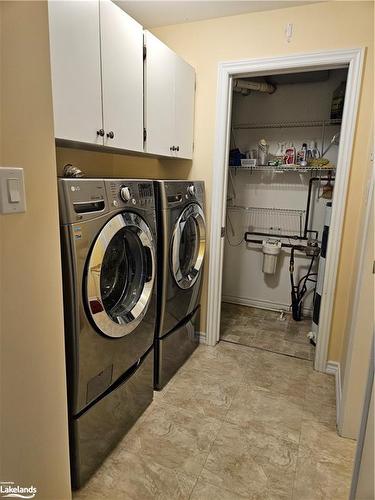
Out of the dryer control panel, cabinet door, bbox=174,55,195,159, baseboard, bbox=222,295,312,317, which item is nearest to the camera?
the dryer control panel

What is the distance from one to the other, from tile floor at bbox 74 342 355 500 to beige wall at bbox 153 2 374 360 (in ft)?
1.98

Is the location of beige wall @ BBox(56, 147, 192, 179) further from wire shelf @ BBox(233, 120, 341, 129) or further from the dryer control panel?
wire shelf @ BBox(233, 120, 341, 129)

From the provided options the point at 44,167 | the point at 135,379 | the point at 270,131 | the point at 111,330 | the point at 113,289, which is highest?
the point at 270,131

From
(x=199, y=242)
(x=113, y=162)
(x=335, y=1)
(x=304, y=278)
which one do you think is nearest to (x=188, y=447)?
(x=199, y=242)

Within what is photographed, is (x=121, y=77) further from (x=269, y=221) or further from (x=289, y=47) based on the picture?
(x=269, y=221)

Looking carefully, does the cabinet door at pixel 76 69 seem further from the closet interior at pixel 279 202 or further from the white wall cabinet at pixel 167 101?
the closet interior at pixel 279 202

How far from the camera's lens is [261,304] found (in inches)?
141

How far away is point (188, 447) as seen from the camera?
165cm

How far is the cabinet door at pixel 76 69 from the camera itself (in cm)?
122

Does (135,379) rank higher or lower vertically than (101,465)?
higher

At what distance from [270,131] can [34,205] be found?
2.90m

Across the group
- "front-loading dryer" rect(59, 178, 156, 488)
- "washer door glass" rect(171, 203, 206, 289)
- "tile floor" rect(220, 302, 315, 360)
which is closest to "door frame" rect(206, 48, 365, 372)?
Answer: "washer door glass" rect(171, 203, 206, 289)

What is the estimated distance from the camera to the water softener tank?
3.28m

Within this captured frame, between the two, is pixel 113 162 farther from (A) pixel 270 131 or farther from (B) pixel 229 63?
(A) pixel 270 131
